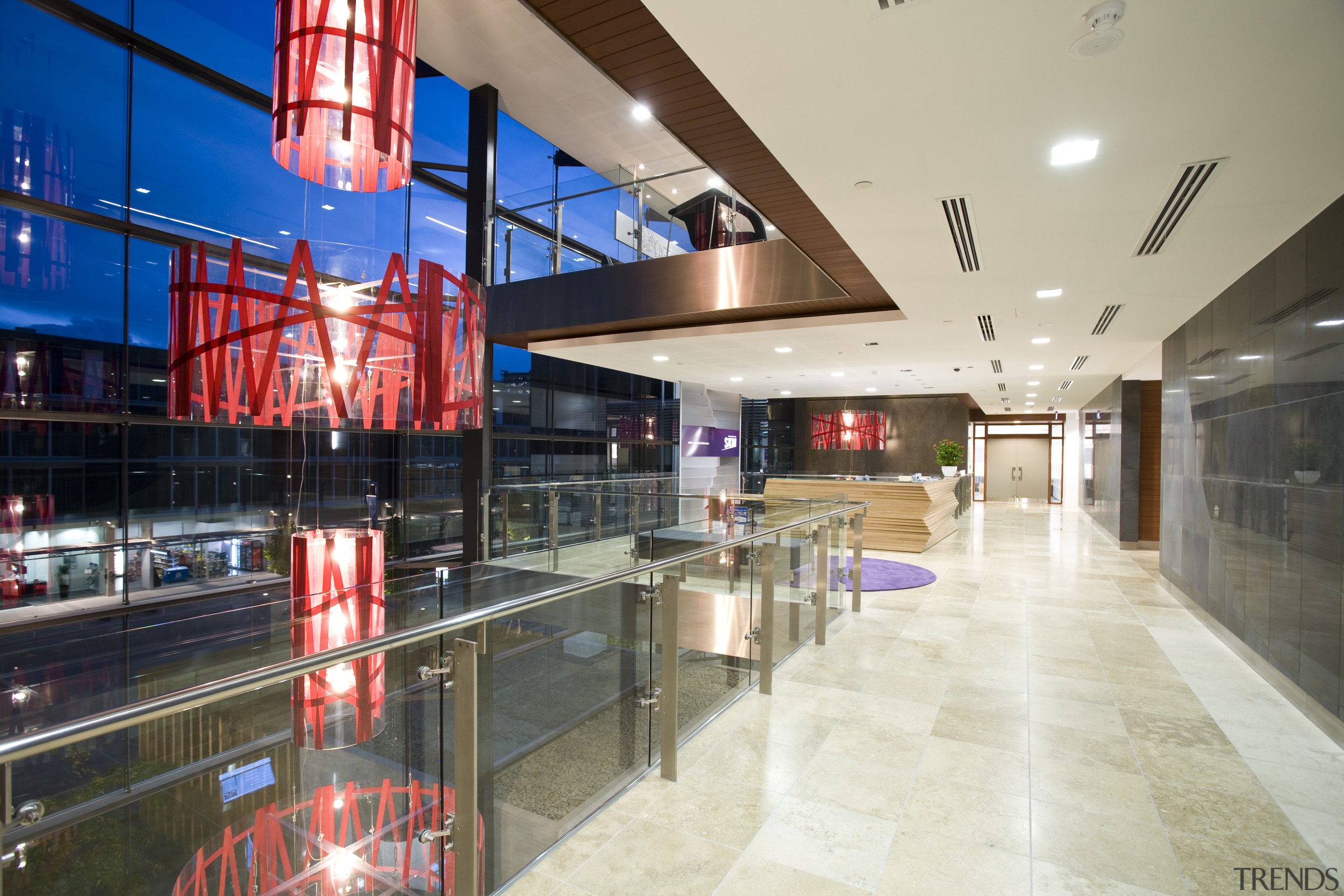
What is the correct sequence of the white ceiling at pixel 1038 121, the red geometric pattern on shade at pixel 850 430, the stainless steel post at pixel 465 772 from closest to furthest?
the stainless steel post at pixel 465 772 < the white ceiling at pixel 1038 121 < the red geometric pattern on shade at pixel 850 430

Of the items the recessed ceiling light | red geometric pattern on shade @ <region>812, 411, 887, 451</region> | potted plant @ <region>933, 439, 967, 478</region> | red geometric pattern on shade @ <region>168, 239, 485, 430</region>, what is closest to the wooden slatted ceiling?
the recessed ceiling light

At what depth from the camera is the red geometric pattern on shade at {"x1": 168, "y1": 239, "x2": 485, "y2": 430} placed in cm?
344

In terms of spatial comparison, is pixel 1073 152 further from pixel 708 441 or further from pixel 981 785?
pixel 708 441

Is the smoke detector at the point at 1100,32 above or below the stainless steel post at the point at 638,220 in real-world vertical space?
below

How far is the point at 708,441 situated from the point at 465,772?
50.3 ft

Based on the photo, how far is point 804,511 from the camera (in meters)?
5.45

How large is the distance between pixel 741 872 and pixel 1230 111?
146 inches

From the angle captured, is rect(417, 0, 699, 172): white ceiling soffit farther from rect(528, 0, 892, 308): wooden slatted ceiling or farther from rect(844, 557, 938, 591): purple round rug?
rect(844, 557, 938, 591): purple round rug

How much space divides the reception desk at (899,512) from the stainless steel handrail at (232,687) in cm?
837

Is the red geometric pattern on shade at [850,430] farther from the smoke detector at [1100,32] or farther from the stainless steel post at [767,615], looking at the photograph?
the smoke detector at [1100,32]

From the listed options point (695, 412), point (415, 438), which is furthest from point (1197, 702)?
point (695, 412)

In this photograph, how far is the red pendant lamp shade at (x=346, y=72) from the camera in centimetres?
344

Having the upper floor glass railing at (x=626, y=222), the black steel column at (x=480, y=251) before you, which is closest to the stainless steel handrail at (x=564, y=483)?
the black steel column at (x=480, y=251)

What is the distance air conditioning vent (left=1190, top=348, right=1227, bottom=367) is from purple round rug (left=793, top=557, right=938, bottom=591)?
11.5 feet
